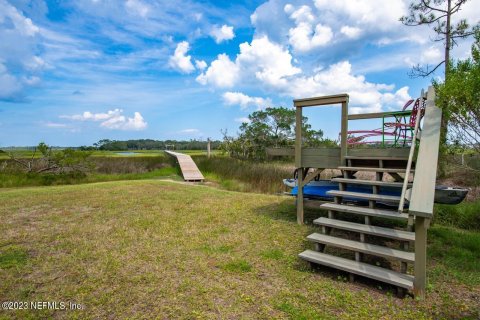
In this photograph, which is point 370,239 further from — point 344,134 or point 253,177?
point 253,177

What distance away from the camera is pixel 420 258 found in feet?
8.81

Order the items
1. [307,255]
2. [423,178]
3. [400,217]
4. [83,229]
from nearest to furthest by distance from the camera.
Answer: [423,178] → [400,217] → [307,255] → [83,229]

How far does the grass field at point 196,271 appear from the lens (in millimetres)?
2559

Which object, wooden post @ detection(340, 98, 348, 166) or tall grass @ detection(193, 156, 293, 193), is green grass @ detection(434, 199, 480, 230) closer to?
wooden post @ detection(340, 98, 348, 166)

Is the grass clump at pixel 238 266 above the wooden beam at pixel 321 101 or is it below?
below

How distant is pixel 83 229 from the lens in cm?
489

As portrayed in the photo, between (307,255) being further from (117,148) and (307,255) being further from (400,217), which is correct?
(117,148)

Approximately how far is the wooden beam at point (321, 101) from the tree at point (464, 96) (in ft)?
4.33

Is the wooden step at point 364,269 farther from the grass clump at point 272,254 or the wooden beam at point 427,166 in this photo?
the wooden beam at point 427,166

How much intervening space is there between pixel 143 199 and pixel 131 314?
5015mm

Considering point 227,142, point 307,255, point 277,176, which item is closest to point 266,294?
point 307,255

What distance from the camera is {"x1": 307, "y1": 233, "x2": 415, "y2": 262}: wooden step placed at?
2.92 meters

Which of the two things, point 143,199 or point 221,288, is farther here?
point 143,199

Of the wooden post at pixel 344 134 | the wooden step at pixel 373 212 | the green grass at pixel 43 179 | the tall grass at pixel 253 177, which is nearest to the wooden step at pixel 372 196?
the wooden step at pixel 373 212
